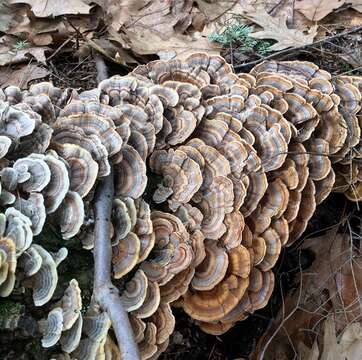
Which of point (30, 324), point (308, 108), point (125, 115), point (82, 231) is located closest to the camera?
point (30, 324)

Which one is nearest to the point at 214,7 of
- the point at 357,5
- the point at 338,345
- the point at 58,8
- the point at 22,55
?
the point at 357,5

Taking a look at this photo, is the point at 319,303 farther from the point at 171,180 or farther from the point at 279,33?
the point at 279,33

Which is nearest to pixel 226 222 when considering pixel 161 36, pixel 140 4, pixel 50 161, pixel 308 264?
pixel 50 161

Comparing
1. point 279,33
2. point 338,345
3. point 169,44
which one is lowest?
point 338,345

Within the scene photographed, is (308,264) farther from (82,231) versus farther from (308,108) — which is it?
(82,231)

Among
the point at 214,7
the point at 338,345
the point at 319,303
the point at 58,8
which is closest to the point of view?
the point at 338,345

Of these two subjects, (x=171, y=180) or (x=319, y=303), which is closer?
(x=171, y=180)
